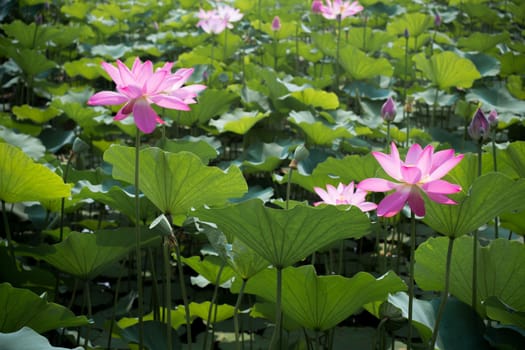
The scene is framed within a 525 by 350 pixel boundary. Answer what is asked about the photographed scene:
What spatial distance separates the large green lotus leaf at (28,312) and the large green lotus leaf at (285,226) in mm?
295

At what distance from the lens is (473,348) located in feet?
3.89

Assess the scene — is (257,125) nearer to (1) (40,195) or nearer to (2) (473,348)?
(1) (40,195)

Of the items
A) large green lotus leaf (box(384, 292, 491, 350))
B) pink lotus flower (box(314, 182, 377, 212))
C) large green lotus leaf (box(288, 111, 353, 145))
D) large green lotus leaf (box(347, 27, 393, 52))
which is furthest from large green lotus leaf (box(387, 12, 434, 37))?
large green lotus leaf (box(384, 292, 491, 350))

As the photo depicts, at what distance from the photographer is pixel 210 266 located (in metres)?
1.45

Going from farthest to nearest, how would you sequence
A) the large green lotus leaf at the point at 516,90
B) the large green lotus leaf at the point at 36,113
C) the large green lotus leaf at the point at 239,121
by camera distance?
the large green lotus leaf at the point at 516,90, the large green lotus leaf at the point at 36,113, the large green lotus leaf at the point at 239,121

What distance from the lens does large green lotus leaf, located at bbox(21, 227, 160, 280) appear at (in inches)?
50.9

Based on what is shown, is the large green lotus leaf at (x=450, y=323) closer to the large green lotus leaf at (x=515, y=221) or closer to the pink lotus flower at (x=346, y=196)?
the pink lotus flower at (x=346, y=196)

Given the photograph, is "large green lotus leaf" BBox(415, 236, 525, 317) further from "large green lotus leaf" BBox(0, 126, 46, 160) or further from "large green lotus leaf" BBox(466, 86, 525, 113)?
"large green lotus leaf" BBox(466, 86, 525, 113)

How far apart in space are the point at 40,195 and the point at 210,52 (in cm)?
212

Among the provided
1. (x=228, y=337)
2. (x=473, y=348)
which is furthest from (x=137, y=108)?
(x=228, y=337)

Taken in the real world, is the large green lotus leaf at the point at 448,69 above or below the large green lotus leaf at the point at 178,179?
below

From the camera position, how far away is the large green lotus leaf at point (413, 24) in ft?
11.7

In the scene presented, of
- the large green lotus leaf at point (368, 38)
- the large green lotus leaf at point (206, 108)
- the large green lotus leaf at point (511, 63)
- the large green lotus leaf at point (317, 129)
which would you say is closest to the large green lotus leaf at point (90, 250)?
the large green lotus leaf at point (317, 129)

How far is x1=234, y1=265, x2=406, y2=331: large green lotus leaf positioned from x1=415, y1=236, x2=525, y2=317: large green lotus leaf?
0.17 meters
